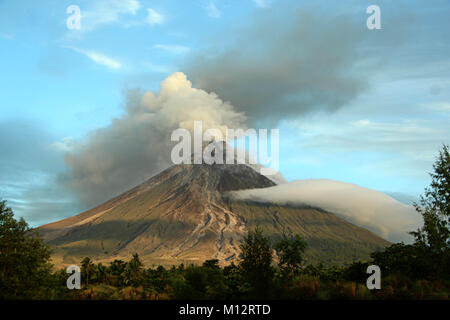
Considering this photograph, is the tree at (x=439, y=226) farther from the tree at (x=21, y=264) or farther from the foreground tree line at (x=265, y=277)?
the tree at (x=21, y=264)

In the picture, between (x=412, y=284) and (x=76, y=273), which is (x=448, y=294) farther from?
(x=76, y=273)

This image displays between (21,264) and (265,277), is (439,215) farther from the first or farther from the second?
(21,264)

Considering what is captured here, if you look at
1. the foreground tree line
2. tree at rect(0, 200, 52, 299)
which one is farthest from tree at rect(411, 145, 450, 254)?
tree at rect(0, 200, 52, 299)

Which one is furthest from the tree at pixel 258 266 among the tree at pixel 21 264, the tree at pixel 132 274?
the tree at pixel 132 274

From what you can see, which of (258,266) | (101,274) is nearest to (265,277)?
(258,266)

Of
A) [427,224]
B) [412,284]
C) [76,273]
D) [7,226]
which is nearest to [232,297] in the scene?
[412,284]
